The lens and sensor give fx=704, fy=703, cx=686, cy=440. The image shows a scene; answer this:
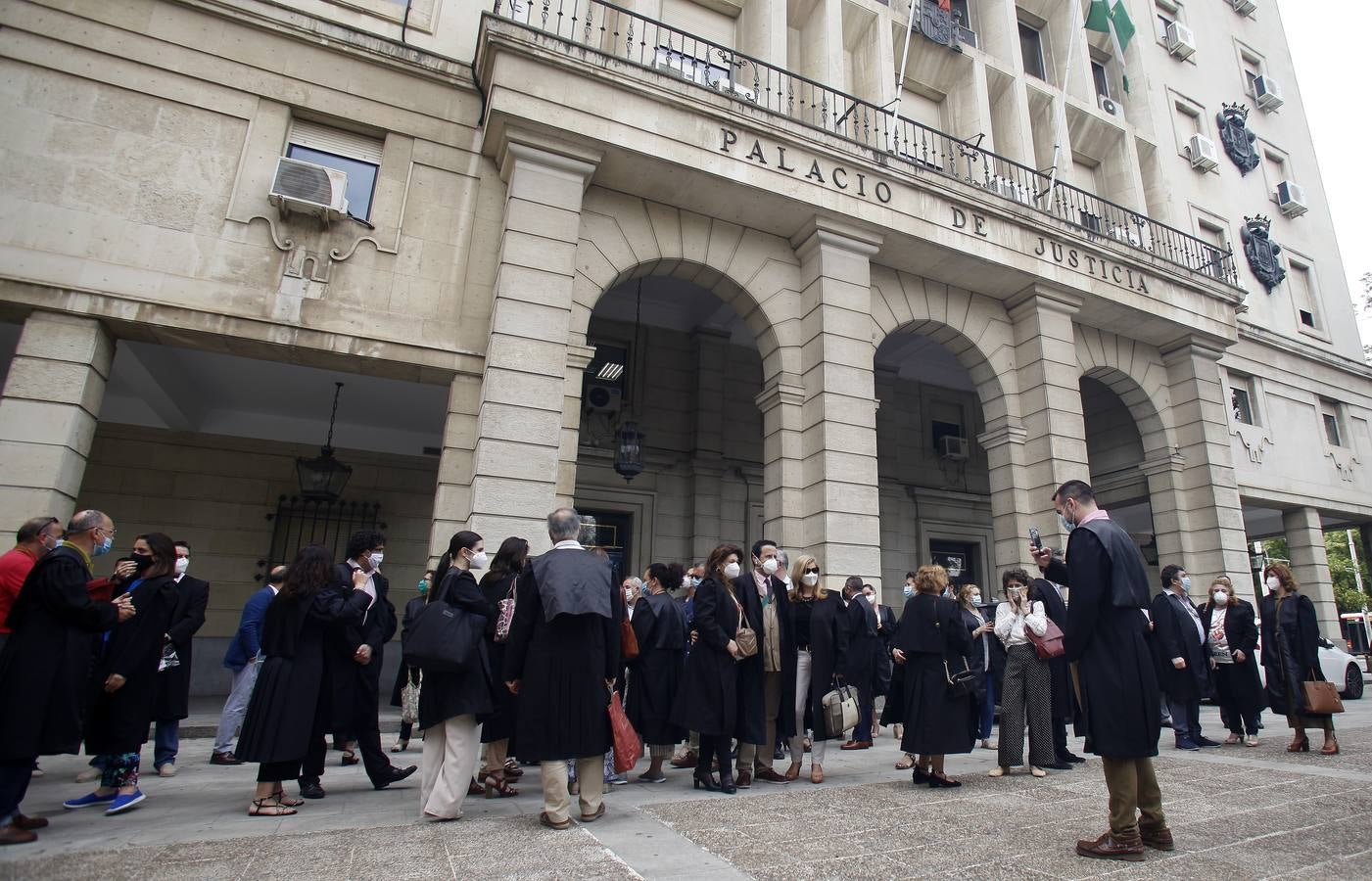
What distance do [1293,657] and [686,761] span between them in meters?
6.62

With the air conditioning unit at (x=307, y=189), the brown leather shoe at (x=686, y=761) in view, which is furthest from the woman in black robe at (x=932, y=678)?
the air conditioning unit at (x=307, y=189)

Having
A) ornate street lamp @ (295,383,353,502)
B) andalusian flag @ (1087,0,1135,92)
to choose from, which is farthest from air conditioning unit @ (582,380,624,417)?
andalusian flag @ (1087,0,1135,92)

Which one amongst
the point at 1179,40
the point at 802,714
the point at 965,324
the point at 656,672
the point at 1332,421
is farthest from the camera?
the point at 1179,40

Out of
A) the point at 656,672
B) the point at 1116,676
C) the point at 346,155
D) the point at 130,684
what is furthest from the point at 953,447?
the point at 130,684

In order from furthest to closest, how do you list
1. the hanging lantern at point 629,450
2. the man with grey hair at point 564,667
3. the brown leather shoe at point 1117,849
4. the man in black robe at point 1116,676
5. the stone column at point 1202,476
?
the stone column at point 1202,476
the hanging lantern at point 629,450
the man with grey hair at point 564,667
the man in black robe at point 1116,676
the brown leather shoe at point 1117,849

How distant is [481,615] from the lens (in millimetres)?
5078

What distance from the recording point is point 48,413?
25.5 ft

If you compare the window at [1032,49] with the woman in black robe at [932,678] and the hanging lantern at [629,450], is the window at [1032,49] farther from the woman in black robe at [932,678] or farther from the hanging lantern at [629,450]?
the woman in black robe at [932,678]

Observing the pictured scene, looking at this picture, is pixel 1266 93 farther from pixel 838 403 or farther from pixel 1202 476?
pixel 838 403

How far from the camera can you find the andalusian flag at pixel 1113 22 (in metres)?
15.5

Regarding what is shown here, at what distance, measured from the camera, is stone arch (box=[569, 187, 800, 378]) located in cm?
1025

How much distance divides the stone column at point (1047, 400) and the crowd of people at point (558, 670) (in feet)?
16.5

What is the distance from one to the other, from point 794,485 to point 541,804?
252 inches

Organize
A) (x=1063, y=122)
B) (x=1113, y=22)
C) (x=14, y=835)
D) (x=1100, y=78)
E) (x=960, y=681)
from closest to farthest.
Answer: (x=14, y=835) → (x=960, y=681) → (x=1063, y=122) → (x=1113, y=22) → (x=1100, y=78)
